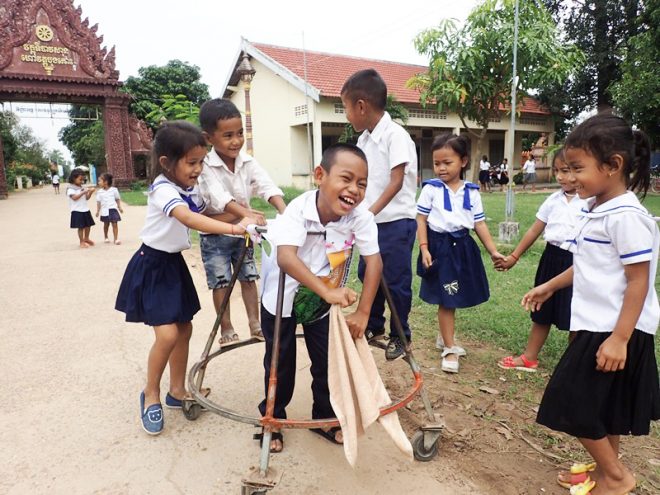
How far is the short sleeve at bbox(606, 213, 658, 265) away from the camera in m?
1.65

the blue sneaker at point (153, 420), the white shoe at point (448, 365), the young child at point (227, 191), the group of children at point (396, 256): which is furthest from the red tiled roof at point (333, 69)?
the blue sneaker at point (153, 420)

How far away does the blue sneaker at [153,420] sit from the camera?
2.38 m

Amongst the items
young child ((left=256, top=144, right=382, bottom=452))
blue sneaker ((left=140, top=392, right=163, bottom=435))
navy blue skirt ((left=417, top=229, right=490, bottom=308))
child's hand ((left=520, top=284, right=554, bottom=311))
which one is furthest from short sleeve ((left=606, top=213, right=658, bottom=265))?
blue sneaker ((left=140, top=392, right=163, bottom=435))

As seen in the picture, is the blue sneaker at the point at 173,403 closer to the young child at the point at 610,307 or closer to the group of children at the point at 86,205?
the young child at the point at 610,307

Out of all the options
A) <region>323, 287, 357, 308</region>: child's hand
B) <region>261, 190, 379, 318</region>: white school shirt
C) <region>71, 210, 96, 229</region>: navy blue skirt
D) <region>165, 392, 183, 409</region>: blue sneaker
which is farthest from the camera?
<region>71, 210, 96, 229</region>: navy blue skirt

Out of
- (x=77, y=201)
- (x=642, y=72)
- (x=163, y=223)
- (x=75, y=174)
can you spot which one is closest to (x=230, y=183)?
(x=163, y=223)

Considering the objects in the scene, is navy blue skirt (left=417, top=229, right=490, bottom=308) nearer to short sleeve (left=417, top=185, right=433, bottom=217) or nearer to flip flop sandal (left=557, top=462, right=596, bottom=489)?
short sleeve (left=417, top=185, right=433, bottom=217)

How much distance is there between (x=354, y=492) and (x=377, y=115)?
1996mm

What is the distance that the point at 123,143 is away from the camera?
77.5ft

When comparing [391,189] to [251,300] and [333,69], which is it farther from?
[333,69]

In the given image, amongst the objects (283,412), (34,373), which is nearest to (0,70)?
(34,373)

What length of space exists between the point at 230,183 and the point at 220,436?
1.45 meters

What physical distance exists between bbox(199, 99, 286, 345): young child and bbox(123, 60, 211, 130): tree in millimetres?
28962

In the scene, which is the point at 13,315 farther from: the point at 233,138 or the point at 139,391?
the point at 233,138
